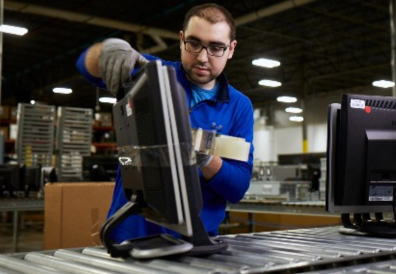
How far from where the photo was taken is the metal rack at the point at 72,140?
6.36 m

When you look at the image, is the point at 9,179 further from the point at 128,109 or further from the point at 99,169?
the point at 128,109

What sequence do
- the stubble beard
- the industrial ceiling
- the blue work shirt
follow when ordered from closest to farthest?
the blue work shirt, the stubble beard, the industrial ceiling

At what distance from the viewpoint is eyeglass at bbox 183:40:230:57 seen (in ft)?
4.96

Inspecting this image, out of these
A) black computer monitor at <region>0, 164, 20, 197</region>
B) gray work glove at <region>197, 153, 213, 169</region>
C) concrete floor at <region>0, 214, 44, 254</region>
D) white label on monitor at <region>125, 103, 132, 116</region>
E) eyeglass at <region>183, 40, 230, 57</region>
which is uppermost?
eyeglass at <region>183, 40, 230, 57</region>

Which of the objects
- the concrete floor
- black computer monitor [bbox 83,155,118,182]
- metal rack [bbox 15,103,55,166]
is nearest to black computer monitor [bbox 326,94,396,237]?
black computer monitor [bbox 83,155,118,182]

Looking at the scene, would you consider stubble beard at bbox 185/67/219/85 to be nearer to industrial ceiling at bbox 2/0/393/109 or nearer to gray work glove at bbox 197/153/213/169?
gray work glove at bbox 197/153/213/169

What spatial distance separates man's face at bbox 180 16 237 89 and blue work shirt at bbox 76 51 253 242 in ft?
0.22

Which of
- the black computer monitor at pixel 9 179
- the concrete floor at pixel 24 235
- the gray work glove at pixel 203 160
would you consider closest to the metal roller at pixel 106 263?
the gray work glove at pixel 203 160

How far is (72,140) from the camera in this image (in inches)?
256

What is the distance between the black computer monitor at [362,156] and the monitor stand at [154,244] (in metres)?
0.69

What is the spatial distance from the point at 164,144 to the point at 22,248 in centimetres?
597

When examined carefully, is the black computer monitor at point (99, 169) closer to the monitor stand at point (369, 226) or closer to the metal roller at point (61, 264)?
the monitor stand at point (369, 226)

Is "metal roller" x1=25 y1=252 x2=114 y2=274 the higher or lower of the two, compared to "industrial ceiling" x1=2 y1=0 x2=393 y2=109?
lower

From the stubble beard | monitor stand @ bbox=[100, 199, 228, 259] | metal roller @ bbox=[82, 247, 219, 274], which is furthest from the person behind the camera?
the stubble beard
